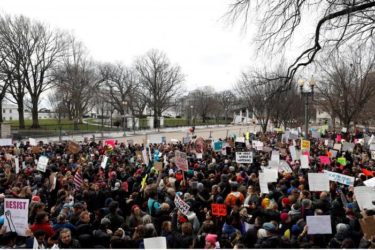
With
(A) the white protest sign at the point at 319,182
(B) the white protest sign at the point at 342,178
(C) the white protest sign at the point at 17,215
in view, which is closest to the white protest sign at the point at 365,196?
(A) the white protest sign at the point at 319,182

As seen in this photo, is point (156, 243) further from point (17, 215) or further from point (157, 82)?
point (157, 82)

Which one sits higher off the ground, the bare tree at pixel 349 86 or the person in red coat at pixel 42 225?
the bare tree at pixel 349 86

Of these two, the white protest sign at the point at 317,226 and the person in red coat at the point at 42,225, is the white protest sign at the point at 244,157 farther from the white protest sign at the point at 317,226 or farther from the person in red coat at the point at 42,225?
the person in red coat at the point at 42,225

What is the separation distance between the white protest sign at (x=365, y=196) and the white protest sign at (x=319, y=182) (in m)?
1.38

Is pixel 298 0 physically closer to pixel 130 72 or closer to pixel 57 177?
pixel 57 177

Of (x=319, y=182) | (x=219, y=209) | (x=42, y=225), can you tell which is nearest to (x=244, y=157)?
(x=319, y=182)

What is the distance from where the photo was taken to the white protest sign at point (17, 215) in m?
7.24

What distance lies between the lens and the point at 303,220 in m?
7.44

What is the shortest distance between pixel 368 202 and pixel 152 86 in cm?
7413

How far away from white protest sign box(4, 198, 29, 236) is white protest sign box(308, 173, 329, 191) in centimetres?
643

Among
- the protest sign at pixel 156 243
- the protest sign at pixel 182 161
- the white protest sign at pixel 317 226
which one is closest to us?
the protest sign at pixel 156 243

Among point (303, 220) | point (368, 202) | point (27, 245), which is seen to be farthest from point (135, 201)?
point (368, 202)

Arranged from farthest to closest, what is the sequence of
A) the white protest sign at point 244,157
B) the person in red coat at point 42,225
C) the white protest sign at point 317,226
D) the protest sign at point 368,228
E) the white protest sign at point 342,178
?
the white protest sign at point 244,157, the white protest sign at point 342,178, the person in red coat at point 42,225, the white protest sign at point 317,226, the protest sign at point 368,228

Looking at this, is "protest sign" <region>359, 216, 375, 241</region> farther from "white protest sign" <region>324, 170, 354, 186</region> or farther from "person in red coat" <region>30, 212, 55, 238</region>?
"person in red coat" <region>30, 212, 55, 238</region>
